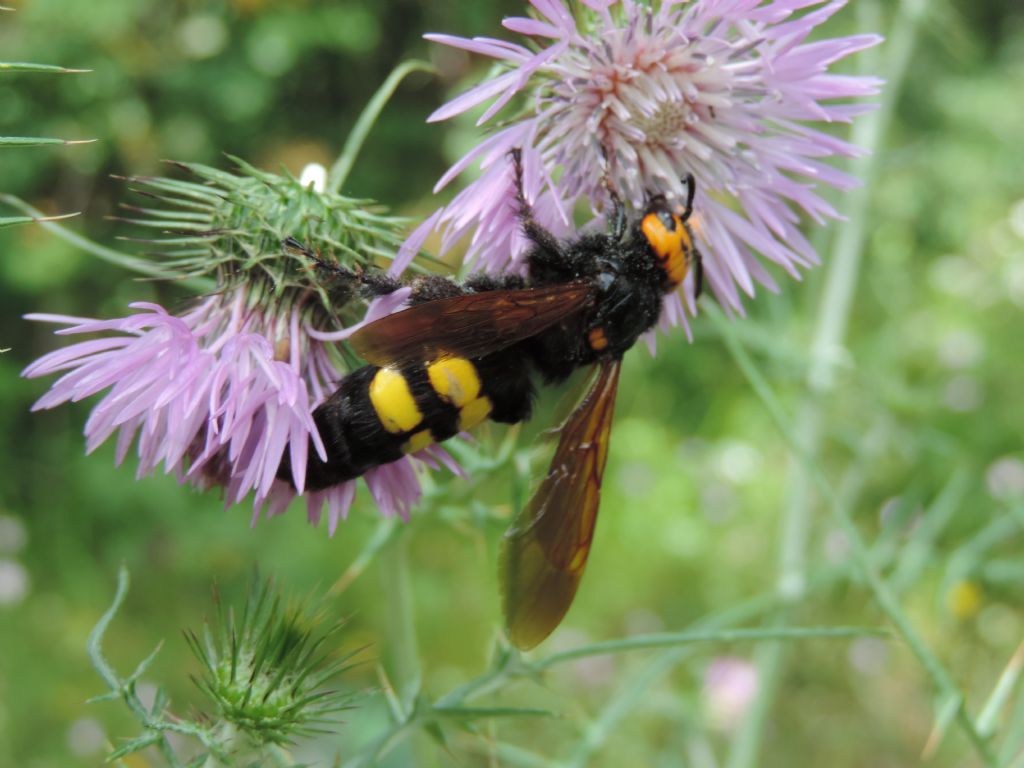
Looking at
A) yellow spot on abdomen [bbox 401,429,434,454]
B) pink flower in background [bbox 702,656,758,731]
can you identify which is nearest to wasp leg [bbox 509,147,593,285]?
yellow spot on abdomen [bbox 401,429,434,454]

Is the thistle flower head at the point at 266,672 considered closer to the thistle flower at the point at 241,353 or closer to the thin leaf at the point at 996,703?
the thistle flower at the point at 241,353

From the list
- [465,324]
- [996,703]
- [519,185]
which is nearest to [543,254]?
[519,185]

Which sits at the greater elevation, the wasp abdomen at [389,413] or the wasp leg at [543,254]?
the wasp leg at [543,254]

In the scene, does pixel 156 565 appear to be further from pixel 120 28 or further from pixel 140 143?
pixel 120 28

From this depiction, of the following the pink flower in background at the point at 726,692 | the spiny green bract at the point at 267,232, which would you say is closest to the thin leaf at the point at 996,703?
the spiny green bract at the point at 267,232

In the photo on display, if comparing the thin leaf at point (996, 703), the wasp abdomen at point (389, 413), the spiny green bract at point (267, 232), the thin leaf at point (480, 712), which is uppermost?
the spiny green bract at point (267, 232)

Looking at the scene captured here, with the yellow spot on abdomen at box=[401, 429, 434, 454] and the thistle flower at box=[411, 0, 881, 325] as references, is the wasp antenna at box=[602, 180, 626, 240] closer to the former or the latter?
the thistle flower at box=[411, 0, 881, 325]

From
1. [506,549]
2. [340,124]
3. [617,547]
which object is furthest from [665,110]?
[340,124]

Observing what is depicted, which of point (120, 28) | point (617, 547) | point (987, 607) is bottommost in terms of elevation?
point (987, 607)
